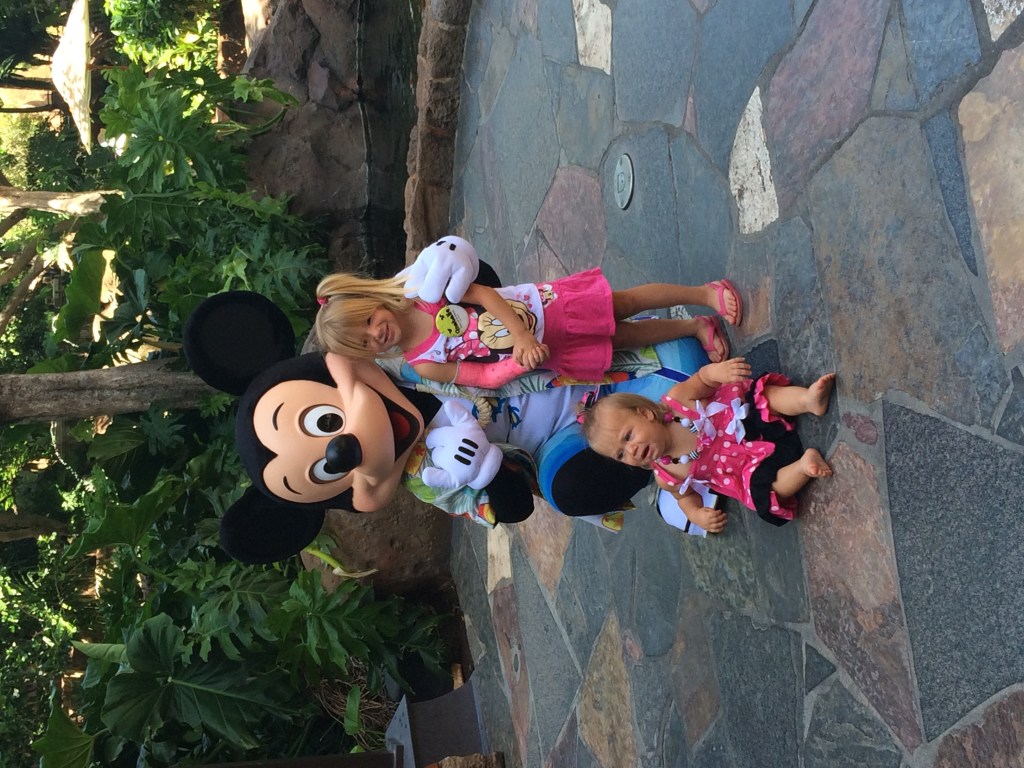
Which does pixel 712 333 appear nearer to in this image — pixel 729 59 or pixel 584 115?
pixel 729 59

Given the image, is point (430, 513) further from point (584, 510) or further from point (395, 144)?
point (395, 144)

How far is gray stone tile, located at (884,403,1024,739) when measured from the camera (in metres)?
1.38

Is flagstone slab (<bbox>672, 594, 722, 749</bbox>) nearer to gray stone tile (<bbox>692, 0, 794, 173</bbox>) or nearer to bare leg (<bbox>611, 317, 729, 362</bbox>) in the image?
bare leg (<bbox>611, 317, 729, 362</bbox>)

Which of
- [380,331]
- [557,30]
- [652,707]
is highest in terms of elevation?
[557,30]

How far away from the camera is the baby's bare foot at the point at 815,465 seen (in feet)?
6.03

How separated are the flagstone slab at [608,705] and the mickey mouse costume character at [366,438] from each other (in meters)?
0.93

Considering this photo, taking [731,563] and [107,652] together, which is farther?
[107,652]

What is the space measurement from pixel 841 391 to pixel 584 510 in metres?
0.81

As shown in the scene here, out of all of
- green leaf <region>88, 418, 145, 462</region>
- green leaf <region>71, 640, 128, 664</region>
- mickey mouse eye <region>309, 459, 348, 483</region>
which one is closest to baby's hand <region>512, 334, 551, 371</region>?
mickey mouse eye <region>309, 459, 348, 483</region>

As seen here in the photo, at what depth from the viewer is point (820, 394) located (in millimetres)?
1830

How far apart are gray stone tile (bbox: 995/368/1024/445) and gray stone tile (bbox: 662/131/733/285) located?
1.02m

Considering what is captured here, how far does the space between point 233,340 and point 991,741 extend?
1998 millimetres

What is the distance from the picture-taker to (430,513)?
14.8 feet

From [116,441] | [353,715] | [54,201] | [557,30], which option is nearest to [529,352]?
[557,30]
